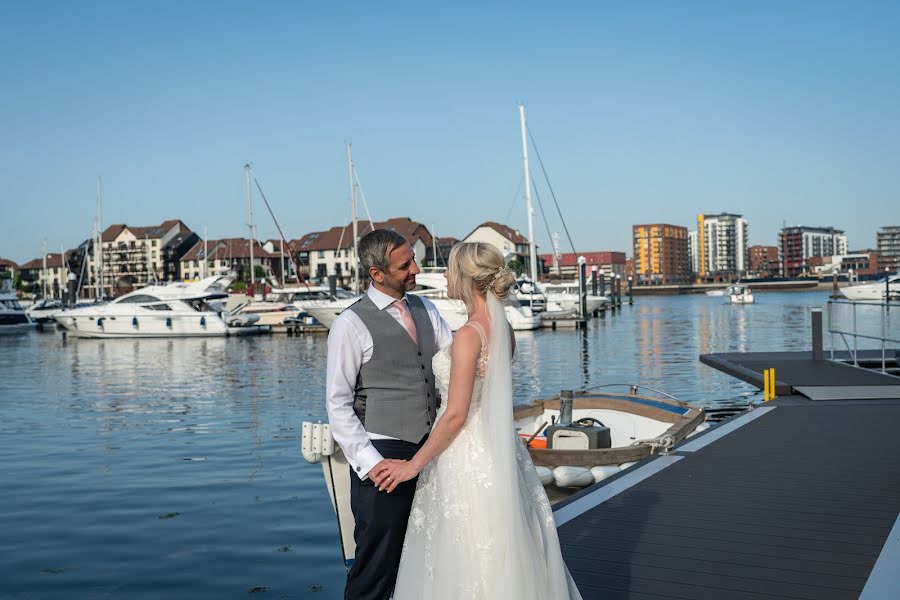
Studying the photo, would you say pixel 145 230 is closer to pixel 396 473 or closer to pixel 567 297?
pixel 567 297

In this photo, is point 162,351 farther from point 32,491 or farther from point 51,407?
point 32,491

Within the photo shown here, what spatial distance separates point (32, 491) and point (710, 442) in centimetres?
942

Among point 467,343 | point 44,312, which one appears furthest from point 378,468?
point 44,312

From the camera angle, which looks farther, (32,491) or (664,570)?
(32,491)

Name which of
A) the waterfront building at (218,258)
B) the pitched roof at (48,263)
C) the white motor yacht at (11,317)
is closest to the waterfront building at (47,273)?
the pitched roof at (48,263)

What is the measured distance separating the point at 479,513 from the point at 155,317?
168ft

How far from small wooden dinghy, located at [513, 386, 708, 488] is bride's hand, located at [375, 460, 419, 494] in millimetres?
5765

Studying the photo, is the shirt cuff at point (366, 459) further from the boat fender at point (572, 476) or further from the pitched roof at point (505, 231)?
the pitched roof at point (505, 231)

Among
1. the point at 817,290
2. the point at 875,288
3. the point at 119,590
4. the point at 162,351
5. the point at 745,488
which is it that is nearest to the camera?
the point at 745,488

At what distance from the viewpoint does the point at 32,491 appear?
479 inches

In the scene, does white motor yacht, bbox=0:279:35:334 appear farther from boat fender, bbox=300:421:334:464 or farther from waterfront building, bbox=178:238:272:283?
boat fender, bbox=300:421:334:464

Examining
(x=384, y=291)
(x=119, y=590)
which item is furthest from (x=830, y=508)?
(x=119, y=590)

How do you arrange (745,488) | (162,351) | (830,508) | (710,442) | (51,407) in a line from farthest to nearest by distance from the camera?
(162,351), (51,407), (710,442), (745,488), (830,508)

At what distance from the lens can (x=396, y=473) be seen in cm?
352
